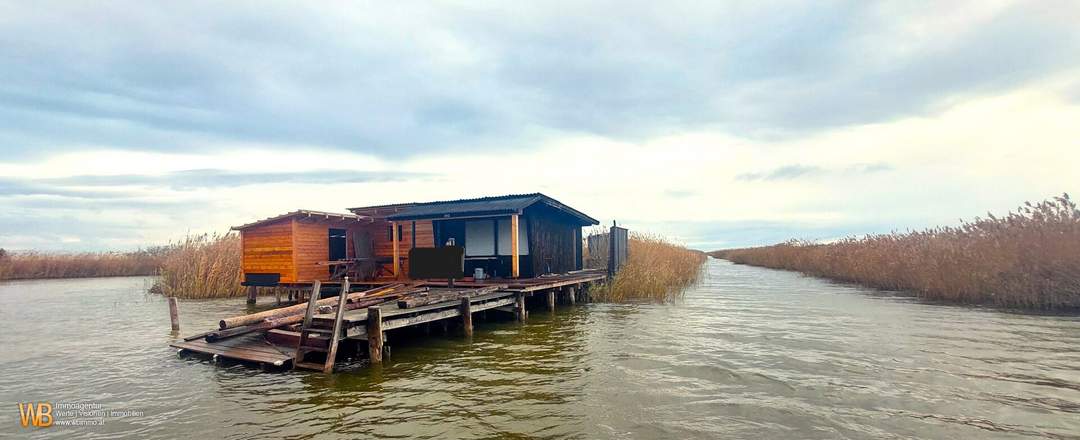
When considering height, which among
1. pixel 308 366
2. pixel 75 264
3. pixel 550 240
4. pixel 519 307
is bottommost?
pixel 308 366

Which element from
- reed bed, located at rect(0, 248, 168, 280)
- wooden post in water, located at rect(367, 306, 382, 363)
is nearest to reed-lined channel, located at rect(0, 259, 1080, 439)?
wooden post in water, located at rect(367, 306, 382, 363)

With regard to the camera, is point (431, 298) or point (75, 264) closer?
point (431, 298)

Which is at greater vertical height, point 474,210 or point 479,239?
point 474,210

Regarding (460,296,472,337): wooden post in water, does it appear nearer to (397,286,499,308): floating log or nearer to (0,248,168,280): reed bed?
(397,286,499,308): floating log

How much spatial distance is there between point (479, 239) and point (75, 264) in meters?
33.1

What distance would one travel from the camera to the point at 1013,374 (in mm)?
7820

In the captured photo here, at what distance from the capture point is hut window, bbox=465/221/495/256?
1798cm

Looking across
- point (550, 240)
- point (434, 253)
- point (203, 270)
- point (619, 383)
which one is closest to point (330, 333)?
point (619, 383)

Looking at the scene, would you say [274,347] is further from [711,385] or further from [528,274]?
[528,274]

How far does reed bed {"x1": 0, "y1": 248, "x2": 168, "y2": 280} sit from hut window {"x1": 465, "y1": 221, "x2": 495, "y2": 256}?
88.5ft

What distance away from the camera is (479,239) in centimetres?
1814

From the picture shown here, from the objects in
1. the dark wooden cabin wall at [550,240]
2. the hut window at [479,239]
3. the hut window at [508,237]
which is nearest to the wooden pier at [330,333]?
the dark wooden cabin wall at [550,240]

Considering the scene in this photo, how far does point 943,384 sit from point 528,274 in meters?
11.6

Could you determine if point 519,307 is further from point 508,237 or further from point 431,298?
point 508,237
